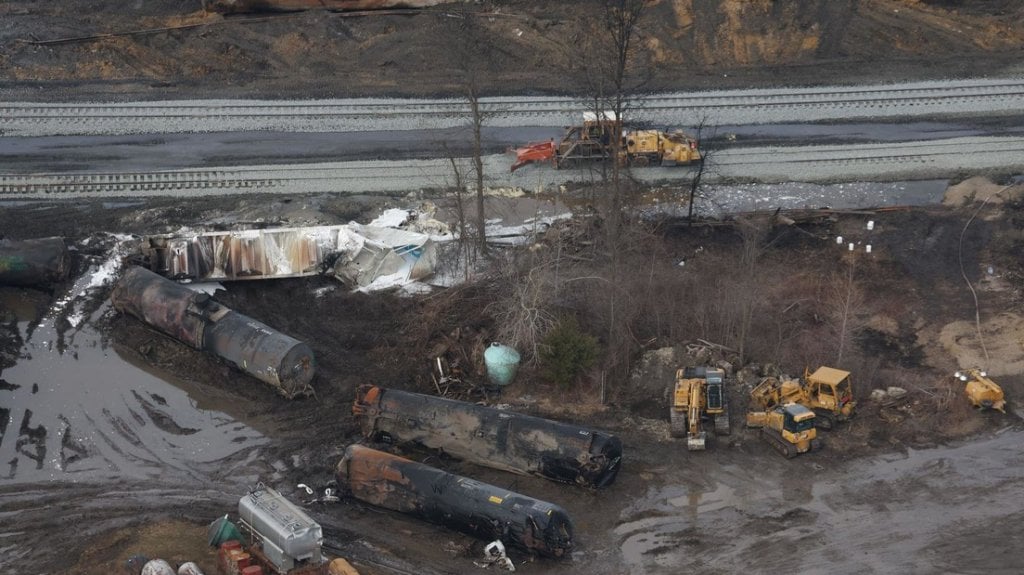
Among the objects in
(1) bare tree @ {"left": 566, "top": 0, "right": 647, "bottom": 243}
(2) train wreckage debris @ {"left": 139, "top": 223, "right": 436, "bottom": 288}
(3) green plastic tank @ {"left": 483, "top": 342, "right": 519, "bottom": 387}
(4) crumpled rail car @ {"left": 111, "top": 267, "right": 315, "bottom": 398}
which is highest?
(1) bare tree @ {"left": 566, "top": 0, "right": 647, "bottom": 243}

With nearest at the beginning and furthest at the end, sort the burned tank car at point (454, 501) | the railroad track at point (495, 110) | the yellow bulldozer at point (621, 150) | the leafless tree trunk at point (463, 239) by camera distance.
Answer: the burned tank car at point (454, 501) < the leafless tree trunk at point (463, 239) < the yellow bulldozer at point (621, 150) < the railroad track at point (495, 110)

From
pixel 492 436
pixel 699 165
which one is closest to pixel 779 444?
pixel 492 436

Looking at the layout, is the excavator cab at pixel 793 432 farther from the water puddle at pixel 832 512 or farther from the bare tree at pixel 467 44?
the bare tree at pixel 467 44

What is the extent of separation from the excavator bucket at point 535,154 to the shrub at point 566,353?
1072 centimetres

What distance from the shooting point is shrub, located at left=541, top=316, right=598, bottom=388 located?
29875mm

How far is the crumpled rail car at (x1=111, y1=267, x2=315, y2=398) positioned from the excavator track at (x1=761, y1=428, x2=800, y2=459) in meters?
11.4

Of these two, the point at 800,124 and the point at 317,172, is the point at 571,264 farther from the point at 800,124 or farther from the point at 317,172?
the point at 800,124

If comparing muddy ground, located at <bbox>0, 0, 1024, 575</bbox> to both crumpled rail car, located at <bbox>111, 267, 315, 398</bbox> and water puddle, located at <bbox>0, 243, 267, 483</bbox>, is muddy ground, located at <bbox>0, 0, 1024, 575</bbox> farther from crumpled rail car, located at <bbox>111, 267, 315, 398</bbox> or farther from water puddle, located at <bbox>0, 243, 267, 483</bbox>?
crumpled rail car, located at <bbox>111, 267, 315, 398</bbox>

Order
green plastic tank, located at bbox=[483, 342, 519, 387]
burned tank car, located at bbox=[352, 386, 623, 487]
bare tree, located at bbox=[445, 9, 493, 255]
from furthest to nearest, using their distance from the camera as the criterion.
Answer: bare tree, located at bbox=[445, 9, 493, 255] → green plastic tank, located at bbox=[483, 342, 519, 387] → burned tank car, located at bbox=[352, 386, 623, 487]

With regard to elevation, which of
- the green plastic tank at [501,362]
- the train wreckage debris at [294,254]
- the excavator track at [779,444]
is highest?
the train wreckage debris at [294,254]

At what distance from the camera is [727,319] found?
3162 cm

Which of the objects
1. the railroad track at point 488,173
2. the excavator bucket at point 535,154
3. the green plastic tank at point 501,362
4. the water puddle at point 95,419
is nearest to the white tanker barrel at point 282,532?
the water puddle at point 95,419

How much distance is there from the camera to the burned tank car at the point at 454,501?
2417cm

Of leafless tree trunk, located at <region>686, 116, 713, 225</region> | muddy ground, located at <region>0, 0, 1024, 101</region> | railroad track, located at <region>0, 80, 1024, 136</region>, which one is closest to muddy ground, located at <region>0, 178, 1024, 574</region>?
leafless tree trunk, located at <region>686, 116, 713, 225</region>
